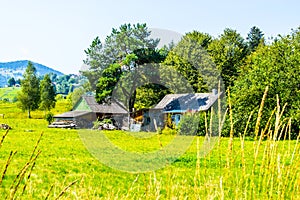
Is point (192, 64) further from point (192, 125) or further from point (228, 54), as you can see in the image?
point (192, 125)

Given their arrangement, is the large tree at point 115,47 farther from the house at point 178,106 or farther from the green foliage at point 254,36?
the green foliage at point 254,36

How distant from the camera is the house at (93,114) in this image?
A: 143 ft

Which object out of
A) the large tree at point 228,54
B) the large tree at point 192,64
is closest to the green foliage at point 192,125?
the large tree at point 192,64

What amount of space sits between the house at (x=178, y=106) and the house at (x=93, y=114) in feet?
9.08

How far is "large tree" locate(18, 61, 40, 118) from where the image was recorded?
63406mm

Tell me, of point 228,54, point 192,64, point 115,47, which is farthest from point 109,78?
point 228,54

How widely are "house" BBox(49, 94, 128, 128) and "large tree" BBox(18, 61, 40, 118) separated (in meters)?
18.1

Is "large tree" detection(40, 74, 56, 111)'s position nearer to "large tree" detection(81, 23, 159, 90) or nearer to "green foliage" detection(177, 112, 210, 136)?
"large tree" detection(81, 23, 159, 90)

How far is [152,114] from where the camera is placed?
4269 centimetres

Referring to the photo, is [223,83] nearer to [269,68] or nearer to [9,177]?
[269,68]

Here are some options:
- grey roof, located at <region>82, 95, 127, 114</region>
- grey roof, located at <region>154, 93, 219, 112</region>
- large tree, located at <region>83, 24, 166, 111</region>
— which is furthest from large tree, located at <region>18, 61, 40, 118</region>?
grey roof, located at <region>154, 93, 219, 112</region>

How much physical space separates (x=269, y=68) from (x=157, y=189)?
28688mm

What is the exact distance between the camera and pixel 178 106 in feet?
135

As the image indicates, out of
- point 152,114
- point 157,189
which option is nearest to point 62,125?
point 152,114
